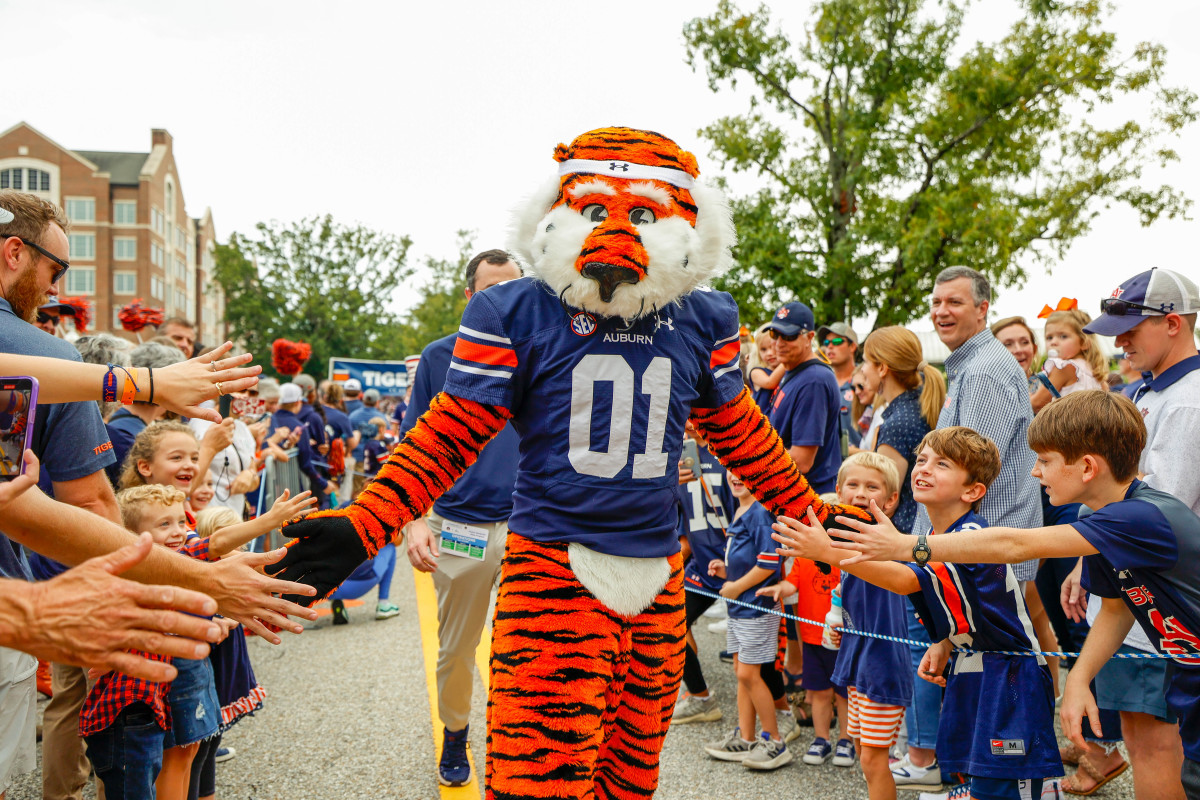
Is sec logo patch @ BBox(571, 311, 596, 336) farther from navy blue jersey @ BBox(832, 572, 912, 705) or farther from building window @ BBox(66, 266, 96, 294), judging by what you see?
building window @ BBox(66, 266, 96, 294)

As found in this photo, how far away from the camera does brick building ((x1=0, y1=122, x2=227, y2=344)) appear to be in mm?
50188

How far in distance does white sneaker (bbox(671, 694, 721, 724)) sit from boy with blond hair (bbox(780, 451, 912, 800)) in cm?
62

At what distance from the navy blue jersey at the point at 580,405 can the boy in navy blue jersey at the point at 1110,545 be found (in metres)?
0.61

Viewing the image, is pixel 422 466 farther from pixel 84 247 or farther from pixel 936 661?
pixel 84 247

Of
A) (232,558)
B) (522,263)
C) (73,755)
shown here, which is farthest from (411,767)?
(522,263)

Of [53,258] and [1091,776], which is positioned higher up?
[53,258]

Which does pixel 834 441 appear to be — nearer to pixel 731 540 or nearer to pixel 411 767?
pixel 731 540

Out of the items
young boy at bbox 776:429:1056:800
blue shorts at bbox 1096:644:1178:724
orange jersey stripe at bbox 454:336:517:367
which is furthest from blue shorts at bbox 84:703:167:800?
blue shorts at bbox 1096:644:1178:724

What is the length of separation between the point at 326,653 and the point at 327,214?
37.7m

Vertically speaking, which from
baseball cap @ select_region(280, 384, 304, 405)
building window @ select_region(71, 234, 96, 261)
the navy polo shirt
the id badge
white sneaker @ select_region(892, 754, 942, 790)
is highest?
building window @ select_region(71, 234, 96, 261)

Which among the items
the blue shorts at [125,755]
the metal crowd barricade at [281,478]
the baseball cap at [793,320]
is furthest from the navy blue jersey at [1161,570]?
the metal crowd barricade at [281,478]

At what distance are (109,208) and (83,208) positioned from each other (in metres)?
1.83

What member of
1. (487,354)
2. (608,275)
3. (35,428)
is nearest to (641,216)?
(608,275)

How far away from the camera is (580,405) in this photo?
87.4 inches
